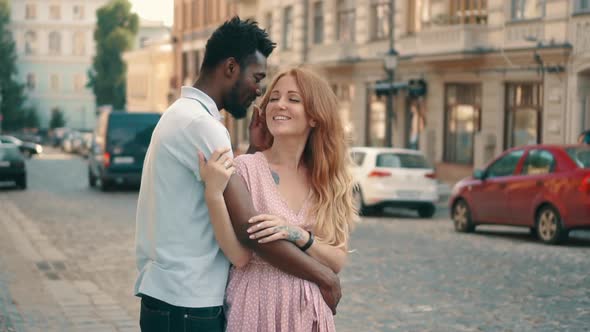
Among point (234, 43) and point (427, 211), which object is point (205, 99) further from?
point (427, 211)

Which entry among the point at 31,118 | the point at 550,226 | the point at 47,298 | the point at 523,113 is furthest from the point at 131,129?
the point at 31,118

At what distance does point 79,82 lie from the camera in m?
115

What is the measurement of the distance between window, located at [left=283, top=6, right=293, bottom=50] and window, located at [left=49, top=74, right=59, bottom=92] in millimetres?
71515

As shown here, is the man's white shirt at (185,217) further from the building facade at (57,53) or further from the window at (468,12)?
the building facade at (57,53)

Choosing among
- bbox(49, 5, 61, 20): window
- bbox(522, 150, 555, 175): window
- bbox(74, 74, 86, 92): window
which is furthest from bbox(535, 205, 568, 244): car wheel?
bbox(74, 74, 86, 92): window

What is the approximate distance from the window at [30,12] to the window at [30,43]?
1.67 m

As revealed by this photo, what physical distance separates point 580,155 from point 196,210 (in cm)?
1287

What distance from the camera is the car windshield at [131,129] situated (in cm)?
2781

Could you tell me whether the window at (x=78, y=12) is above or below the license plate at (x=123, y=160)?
above

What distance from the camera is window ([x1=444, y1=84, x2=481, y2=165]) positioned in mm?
31250

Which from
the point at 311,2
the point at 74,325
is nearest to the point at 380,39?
the point at 311,2

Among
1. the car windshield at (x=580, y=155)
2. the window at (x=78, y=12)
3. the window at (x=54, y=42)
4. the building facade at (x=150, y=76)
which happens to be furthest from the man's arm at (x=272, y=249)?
the window at (x=78, y=12)

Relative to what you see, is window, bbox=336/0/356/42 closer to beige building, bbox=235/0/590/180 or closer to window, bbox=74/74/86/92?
beige building, bbox=235/0/590/180

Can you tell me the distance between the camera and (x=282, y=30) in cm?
4684
